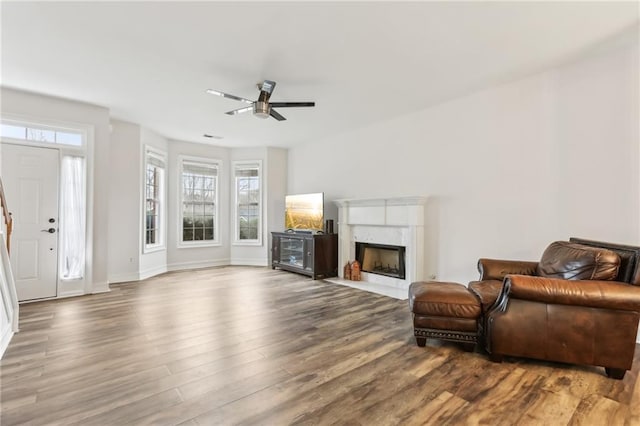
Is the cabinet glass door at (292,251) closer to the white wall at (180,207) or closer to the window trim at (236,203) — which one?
the window trim at (236,203)

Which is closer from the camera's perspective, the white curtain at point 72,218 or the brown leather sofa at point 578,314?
Answer: the brown leather sofa at point 578,314

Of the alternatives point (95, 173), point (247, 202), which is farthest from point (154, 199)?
point (247, 202)

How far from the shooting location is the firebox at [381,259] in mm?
4938

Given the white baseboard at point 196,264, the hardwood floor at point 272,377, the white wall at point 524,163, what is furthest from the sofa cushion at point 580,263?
the white baseboard at point 196,264

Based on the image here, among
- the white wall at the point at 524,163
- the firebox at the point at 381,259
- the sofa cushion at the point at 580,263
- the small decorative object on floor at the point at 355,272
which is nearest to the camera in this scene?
the sofa cushion at the point at 580,263

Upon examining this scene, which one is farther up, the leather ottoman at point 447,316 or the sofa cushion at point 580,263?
the sofa cushion at point 580,263

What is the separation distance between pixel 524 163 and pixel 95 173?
235 inches

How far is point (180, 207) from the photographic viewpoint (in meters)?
6.69

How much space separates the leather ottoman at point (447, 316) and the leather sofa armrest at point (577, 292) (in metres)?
0.37

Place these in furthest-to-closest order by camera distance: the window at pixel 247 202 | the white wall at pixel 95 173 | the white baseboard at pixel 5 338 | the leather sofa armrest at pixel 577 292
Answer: the window at pixel 247 202 → the white wall at pixel 95 173 → the white baseboard at pixel 5 338 → the leather sofa armrest at pixel 577 292

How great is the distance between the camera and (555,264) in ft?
9.10

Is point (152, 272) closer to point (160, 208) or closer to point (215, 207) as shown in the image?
point (160, 208)

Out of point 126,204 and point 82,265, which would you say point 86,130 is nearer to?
point 126,204

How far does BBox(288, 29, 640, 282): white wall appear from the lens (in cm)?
298
